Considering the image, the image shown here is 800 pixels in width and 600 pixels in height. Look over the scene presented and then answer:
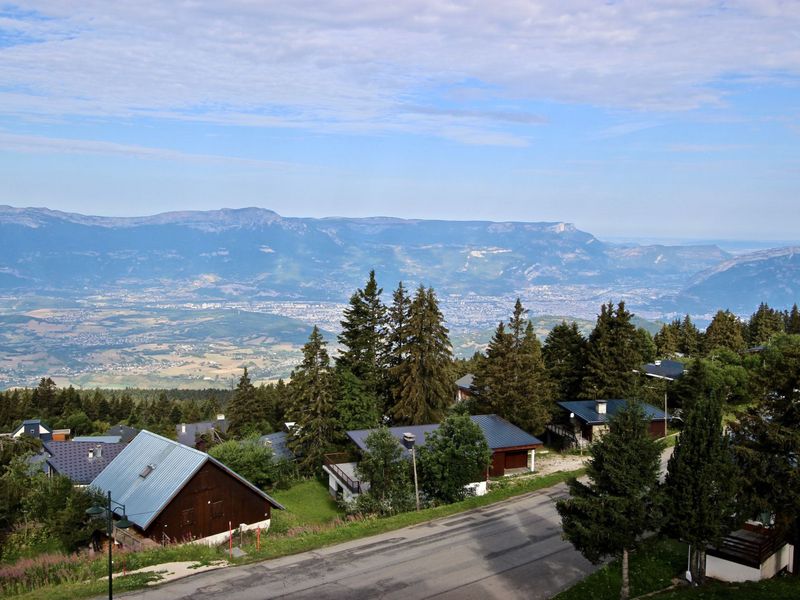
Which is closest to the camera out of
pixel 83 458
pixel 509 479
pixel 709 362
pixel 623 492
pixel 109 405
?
pixel 623 492

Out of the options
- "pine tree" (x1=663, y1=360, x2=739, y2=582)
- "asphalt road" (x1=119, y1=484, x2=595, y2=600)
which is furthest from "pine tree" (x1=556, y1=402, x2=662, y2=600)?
"asphalt road" (x1=119, y1=484, x2=595, y2=600)

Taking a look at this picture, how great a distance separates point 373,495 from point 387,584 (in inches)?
430

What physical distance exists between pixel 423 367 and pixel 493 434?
345 inches

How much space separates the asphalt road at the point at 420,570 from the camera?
2172 centimetres

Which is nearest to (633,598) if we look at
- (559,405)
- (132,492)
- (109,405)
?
(132,492)

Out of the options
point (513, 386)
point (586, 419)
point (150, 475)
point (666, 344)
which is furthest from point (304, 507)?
point (666, 344)

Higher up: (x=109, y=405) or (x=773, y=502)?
(x=773, y=502)

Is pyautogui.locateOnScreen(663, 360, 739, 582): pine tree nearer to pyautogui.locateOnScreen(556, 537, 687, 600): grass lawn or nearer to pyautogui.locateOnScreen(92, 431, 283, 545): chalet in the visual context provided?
pyautogui.locateOnScreen(556, 537, 687, 600): grass lawn

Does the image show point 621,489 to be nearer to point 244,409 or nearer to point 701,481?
point 701,481

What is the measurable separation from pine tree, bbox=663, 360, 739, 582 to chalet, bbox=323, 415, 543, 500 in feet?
71.2

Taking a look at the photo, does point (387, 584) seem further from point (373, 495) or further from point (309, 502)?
point (309, 502)

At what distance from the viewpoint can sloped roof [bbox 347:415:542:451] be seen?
133ft

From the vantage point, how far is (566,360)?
59.4 m

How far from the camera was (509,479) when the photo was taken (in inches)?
1540
